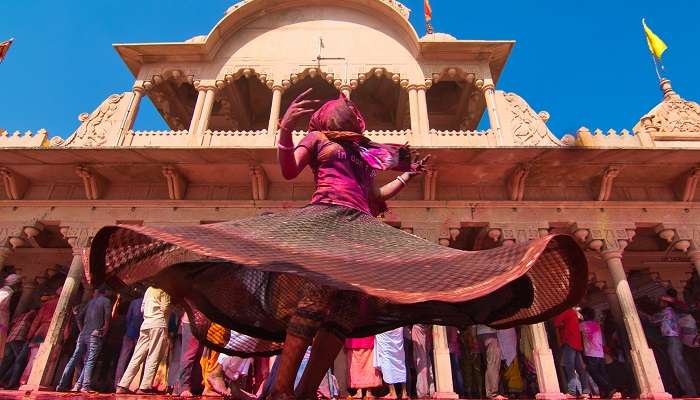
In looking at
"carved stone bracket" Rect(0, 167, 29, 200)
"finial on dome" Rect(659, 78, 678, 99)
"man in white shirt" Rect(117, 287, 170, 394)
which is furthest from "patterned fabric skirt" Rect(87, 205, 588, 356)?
"finial on dome" Rect(659, 78, 678, 99)

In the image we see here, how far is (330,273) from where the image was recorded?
172cm

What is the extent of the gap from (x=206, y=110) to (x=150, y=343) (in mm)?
5401

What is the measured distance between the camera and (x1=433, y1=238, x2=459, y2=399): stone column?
6672 millimetres

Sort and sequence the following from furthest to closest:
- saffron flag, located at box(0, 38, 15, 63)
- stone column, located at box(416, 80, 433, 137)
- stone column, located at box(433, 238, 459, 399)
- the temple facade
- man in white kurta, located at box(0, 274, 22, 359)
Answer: saffron flag, located at box(0, 38, 15, 63) < stone column, located at box(416, 80, 433, 137) < the temple facade < man in white kurta, located at box(0, 274, 22, 359) < stone column, located at box(433, 238, 459, 399)

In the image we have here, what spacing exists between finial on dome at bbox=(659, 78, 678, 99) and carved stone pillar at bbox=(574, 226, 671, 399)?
3.40 m

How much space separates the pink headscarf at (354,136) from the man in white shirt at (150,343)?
14.5 ft

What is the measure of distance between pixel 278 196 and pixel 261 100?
489 cm

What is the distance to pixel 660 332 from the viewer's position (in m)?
8.12

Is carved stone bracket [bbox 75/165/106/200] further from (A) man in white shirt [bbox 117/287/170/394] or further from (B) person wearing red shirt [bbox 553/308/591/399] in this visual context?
(B) person wearing red shirt [bbox 553/308/591/399]

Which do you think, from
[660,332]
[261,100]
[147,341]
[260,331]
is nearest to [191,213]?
[147,341]

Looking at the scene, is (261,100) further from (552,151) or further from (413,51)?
(552,151)

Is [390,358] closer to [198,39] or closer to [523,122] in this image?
[523,122]

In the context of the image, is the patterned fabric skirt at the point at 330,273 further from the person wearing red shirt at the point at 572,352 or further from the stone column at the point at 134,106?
the stone column at the point at 134,106

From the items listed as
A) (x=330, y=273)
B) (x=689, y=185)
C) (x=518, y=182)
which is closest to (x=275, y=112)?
(x=518, y=182)
